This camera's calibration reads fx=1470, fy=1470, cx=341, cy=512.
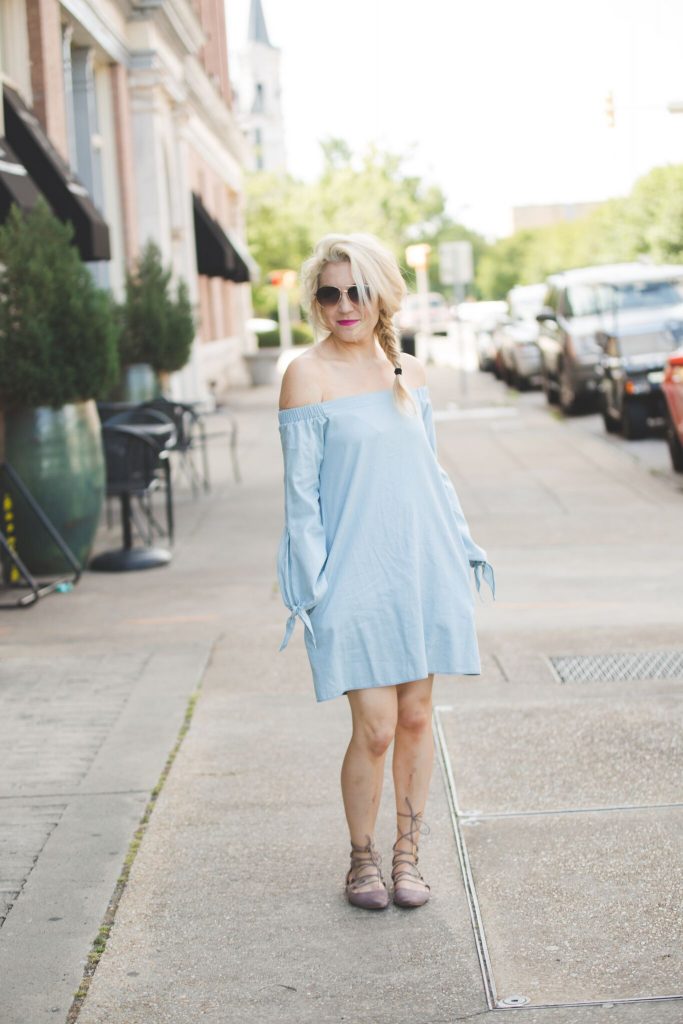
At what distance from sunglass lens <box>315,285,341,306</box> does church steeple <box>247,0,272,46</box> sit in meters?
129

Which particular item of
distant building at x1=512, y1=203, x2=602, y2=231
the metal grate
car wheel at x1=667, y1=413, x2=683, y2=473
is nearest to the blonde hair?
the metal grate

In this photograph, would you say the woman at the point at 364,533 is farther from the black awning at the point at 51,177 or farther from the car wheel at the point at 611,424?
the car wheel at the point at 611,424

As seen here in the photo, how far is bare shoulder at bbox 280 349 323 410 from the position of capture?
13.2 feet

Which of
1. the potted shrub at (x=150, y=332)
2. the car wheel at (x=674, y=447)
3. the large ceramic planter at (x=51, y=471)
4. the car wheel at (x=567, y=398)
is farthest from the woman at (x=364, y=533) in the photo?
the car wheel at (x=567, y=398)

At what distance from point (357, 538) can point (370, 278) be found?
2.34ft

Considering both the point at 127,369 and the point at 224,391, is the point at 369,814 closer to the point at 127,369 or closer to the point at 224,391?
the point at 127,369

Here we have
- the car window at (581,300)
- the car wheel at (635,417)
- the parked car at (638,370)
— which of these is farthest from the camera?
the car window at (581,300)

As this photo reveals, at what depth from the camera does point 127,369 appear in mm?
15758

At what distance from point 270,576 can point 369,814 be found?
18.7 ft

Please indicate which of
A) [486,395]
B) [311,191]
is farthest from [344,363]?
[311,191]

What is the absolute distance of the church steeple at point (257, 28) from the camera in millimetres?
127125

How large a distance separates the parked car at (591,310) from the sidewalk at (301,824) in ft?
39.0

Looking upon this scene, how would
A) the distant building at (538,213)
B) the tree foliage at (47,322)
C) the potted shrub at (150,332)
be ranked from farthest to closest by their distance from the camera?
the distant building at (538,213) < the potted shrub at (150,332) < the tree foliage at (47,322)

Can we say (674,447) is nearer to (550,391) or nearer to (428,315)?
(550,391)
